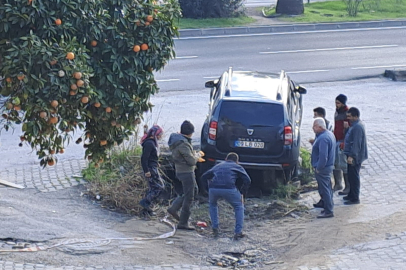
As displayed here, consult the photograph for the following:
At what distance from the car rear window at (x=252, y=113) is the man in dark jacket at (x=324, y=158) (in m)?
1.25

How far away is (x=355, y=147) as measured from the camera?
1073cm

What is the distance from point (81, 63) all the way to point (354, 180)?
5690 millimetres

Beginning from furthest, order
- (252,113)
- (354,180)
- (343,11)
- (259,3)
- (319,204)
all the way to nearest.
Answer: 1. (259,3)
2. (343,11)
3. (252,113)
4. (319,204)
5. (354,180)

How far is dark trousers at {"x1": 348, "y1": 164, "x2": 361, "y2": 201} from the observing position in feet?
35.8

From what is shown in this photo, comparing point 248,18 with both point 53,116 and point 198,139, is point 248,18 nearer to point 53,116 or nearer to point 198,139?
point 198,139

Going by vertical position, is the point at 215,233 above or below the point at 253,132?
below

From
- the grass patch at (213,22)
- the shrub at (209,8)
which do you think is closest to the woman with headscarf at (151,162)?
the grass patch at (213,22)

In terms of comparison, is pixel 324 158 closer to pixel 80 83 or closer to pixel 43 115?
pixel 80 83

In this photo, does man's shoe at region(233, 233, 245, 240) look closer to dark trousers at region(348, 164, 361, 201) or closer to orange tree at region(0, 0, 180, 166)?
dark trousers at region(348, 164, 361, 201)

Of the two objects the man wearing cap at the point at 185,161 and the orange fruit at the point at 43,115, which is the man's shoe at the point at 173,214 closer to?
the man wearing cap at the point at 185,161

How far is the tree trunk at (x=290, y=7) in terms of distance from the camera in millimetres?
28781

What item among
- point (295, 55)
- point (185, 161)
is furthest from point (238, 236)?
point (295, 55)

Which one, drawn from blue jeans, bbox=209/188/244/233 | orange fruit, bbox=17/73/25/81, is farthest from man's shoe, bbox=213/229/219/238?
orange fruit, bbox=17/73/25/81

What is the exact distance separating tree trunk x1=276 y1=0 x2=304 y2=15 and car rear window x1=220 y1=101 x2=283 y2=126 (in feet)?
58.7
